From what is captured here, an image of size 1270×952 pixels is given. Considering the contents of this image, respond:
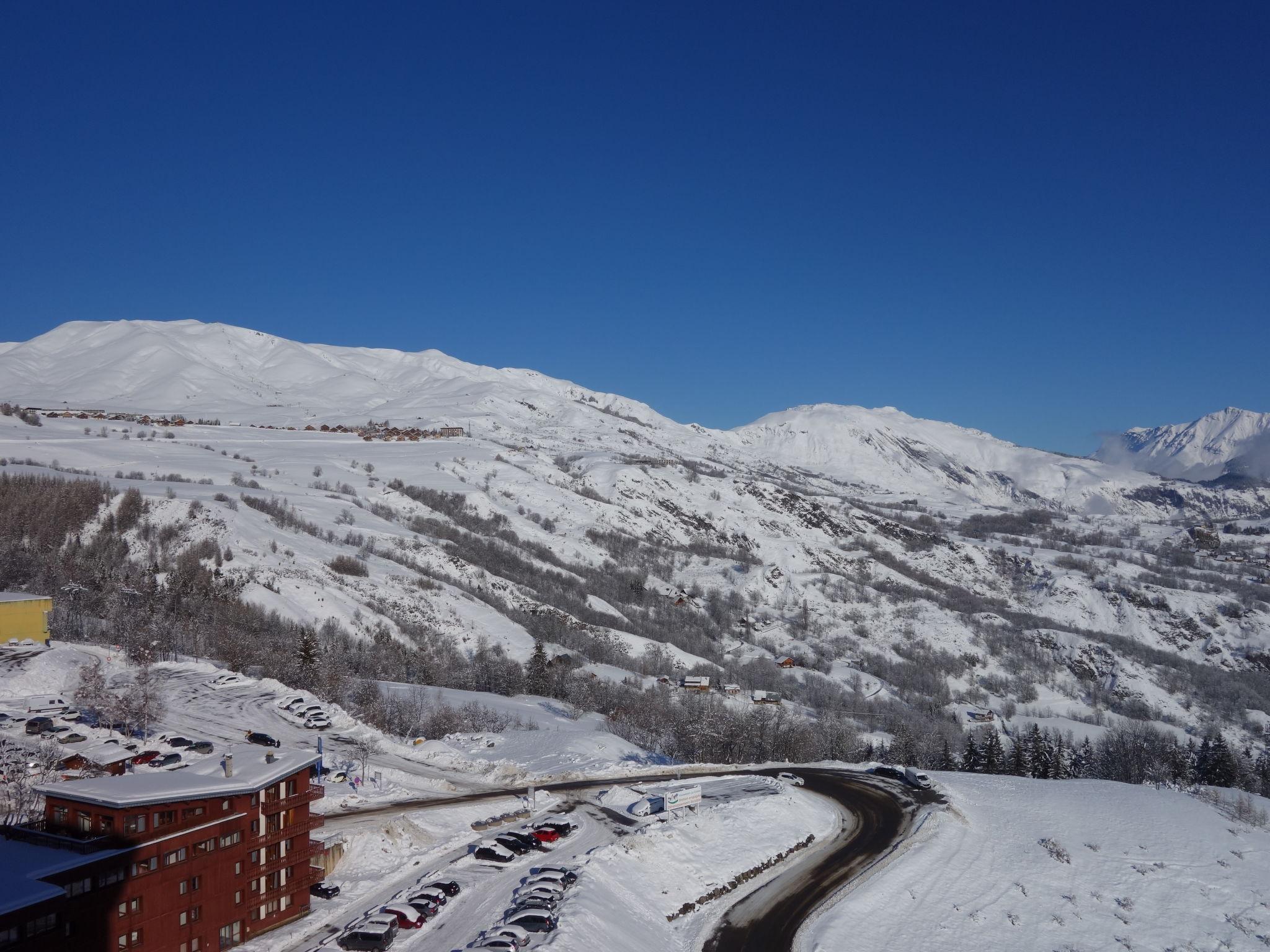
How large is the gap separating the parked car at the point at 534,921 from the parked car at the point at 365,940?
12.3ft

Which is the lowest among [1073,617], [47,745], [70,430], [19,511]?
[1073,617]

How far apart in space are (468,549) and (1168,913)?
93763 millimetres

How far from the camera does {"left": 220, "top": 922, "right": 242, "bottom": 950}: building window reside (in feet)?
79.3

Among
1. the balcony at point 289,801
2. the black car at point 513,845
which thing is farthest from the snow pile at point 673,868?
the balcony at point 289,801

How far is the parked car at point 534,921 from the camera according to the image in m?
26.2

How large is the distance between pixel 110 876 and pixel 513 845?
633 inches

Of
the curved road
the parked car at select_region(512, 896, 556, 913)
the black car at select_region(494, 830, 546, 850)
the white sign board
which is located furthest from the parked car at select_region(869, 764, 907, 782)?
the parked car at select_region(512, 896, 556, 913)

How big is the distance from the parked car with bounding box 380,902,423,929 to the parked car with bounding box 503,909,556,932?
2.81 m

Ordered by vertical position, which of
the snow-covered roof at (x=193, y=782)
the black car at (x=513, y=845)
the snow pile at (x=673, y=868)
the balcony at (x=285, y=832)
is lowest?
the snow pile at (x=673, y=868)

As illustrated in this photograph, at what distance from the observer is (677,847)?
116ft

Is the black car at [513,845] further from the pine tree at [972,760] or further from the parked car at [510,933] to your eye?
the pine tree at [972,760]

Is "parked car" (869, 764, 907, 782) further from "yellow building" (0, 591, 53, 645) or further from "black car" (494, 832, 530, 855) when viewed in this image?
"yellow building" (0, 591, 53, 645)

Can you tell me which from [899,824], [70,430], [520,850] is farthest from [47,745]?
[70,430]

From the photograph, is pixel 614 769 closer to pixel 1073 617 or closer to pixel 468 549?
pixel 468 549
